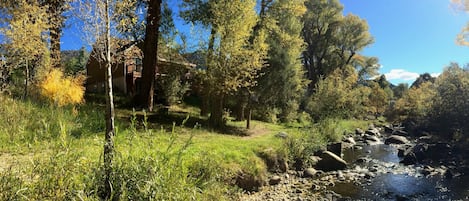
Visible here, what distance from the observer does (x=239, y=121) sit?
2208cm

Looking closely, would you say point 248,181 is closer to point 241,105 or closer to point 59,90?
point 59,90

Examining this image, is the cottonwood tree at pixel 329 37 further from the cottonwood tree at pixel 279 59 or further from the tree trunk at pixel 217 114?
the tree trunk at pixel 217 114

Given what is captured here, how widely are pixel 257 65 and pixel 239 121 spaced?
6097 millimetres

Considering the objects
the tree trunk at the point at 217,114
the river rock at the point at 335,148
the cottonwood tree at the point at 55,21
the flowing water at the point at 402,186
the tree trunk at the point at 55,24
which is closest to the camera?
the flowing water at the point at 402,186

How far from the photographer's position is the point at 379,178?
49.0 ft

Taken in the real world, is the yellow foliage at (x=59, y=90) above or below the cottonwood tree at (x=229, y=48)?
below

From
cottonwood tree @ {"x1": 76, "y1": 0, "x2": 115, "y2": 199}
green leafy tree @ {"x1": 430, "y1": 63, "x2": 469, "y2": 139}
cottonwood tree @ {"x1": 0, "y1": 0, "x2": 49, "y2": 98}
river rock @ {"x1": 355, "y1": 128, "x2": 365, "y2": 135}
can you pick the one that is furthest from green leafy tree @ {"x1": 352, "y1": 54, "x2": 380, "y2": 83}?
cottonwood tree @ {"x1": 76, "y1": 0, "x2": 115, "y2": 199}

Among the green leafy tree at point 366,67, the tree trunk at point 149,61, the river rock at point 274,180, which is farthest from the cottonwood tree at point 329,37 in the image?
the river rock at point 274,180

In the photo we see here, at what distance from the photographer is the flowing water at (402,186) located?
12.2 metres

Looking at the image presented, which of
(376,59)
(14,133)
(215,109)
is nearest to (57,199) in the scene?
(14,133)

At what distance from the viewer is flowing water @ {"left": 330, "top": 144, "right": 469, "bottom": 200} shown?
12.2 m

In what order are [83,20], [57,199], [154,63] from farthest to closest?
1. [154,63]
2. [83,20]
3. [57,199]

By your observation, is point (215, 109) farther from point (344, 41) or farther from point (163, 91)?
point (344, 41)

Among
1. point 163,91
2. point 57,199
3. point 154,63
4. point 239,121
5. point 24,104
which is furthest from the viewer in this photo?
point 163,91
